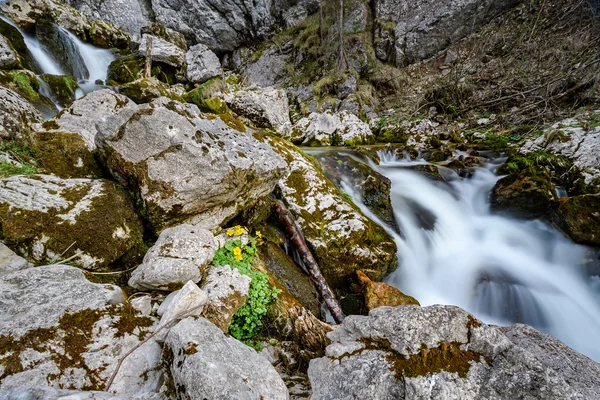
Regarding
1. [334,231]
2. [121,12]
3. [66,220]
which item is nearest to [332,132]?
[334,231]

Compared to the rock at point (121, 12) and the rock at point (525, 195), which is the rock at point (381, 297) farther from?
the rock at point (121, 12)

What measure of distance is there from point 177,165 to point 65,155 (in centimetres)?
159

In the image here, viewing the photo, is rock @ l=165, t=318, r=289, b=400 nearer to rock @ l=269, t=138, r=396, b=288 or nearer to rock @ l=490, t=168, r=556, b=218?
rock @ l=269, t=138, r=396, b=288

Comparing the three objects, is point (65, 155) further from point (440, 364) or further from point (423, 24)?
point (423, 24)

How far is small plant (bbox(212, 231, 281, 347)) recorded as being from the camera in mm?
2379

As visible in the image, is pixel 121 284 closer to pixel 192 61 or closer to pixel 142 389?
pixel 142 389

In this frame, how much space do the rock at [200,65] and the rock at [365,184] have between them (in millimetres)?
12354

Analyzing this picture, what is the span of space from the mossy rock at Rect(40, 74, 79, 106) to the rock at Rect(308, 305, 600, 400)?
949cm

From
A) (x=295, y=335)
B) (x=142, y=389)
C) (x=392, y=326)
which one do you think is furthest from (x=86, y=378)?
(x=392, y=326)

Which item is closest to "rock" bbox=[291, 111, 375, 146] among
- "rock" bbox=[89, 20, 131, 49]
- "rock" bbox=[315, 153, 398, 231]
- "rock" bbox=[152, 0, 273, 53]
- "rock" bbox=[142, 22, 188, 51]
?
"rock" bbox=[315, 153, 398, 231]

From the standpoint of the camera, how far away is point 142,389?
148 centimetres

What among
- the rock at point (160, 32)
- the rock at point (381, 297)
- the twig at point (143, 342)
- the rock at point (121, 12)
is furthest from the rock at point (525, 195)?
the rock at point (121, 12)

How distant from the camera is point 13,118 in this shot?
323cm

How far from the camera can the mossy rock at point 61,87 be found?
697cm
